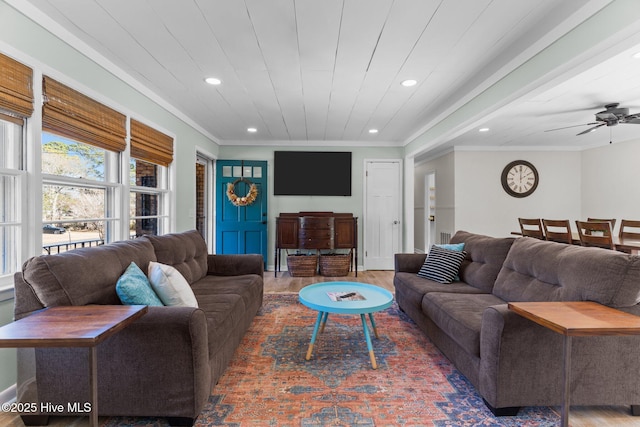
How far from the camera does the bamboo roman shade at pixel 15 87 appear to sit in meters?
1.75

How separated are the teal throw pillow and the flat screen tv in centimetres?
382

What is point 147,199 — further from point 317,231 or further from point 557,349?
point 557,349

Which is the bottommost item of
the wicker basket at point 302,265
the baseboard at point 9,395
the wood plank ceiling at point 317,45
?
the baseboard at point 9,395

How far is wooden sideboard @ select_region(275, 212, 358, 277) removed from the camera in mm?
5176

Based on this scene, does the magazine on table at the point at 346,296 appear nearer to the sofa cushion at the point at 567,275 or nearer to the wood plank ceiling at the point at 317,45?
the sofa cushion at the point at 567,275

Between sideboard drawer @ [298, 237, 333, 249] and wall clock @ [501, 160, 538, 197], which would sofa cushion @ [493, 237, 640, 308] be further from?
wall clock @ [501, 160, 538, 197]

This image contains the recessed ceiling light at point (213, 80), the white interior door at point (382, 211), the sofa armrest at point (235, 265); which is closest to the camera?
the recessed ceiling light at point (213, 80)

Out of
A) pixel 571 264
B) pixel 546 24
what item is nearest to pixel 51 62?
pixel 546 24

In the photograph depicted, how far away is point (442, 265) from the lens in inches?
123

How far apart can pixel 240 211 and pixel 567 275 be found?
464cm

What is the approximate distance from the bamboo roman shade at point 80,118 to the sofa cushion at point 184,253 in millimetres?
879

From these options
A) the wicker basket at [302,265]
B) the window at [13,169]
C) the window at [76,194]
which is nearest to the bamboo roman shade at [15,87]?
the window at [13,169]

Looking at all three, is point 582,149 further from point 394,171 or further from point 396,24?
point 396,24

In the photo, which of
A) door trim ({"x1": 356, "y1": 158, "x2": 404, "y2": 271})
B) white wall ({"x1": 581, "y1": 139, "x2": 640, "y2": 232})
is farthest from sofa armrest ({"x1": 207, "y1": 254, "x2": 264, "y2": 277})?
white wall ({"x1": 581, "y1": 139, "x2": 640, "y2": 232})
